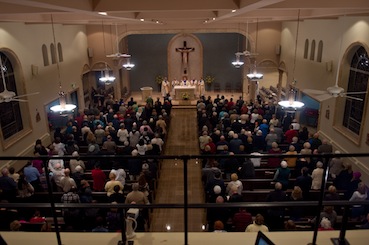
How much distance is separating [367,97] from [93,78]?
1578 cm

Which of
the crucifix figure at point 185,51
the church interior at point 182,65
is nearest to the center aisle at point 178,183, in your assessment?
the church interior at point 182,65

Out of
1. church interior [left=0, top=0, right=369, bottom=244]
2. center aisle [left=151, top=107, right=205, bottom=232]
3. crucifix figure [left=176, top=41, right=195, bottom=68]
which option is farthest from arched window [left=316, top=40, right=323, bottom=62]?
crucifix figure [left=176, top=41, right=195, bottom=68]

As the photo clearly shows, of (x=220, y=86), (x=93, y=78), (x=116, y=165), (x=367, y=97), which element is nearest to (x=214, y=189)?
(x=116, y=165)

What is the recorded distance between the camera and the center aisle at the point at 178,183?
7676 millimetres

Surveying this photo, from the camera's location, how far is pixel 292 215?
6.51m

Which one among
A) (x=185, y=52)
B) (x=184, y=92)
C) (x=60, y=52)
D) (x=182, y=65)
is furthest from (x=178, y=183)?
(x=182, y=65)

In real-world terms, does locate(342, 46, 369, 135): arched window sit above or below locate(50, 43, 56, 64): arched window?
below

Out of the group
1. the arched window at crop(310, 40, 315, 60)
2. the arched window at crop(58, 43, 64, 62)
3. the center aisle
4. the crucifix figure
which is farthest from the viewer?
the crucifix figure

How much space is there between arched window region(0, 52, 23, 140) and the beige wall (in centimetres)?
34

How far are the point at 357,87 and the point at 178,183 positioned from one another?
642cm

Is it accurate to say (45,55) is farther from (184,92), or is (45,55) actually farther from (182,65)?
(182,65)

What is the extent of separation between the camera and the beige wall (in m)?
10.8

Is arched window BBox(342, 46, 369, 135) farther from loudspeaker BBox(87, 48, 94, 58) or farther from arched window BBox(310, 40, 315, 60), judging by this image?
loudspeaker BBox(87, 48, 94, 58)

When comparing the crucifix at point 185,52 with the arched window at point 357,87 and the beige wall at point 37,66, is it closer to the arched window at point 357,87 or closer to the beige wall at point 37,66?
the beige wall at point 37,66
